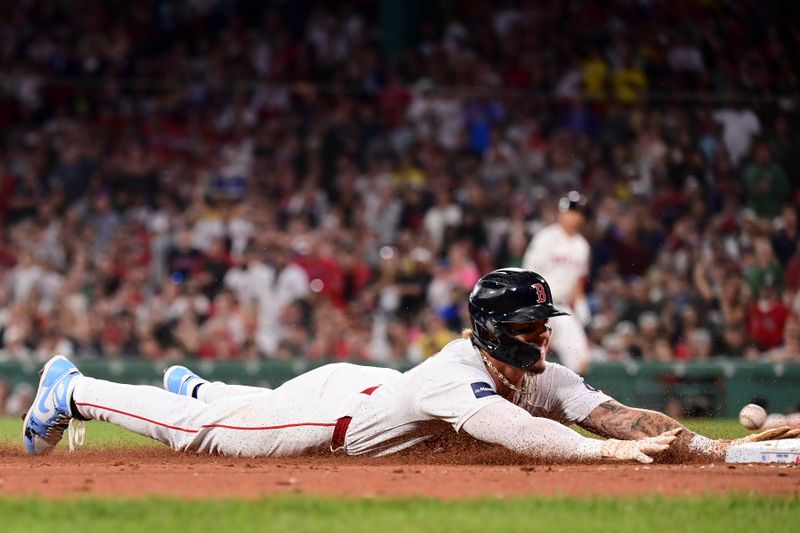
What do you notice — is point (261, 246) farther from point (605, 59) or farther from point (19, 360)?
point (605, 59)

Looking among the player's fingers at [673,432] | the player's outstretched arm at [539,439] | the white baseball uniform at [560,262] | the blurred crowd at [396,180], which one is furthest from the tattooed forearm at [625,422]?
the blurred crowd at [396,180]

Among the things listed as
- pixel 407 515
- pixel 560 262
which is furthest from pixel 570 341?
pixel 407 515

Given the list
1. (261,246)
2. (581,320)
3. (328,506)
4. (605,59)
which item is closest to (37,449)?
(328,506)

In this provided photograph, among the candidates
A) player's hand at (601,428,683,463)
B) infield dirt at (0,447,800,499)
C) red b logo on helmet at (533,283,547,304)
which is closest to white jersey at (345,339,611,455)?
infield dirt at (0,447,800,499)

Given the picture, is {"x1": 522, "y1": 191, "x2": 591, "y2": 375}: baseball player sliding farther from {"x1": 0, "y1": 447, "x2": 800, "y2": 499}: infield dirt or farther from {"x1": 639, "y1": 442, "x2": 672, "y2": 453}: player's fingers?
{"x1": 639, "y1": 442, "x2": 672, "y2": 453}: player's fingers

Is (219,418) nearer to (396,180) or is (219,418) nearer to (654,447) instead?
(654,447)

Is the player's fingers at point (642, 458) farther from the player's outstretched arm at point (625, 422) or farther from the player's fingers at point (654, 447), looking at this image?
the player's outstretched arm at point (625, 422)
